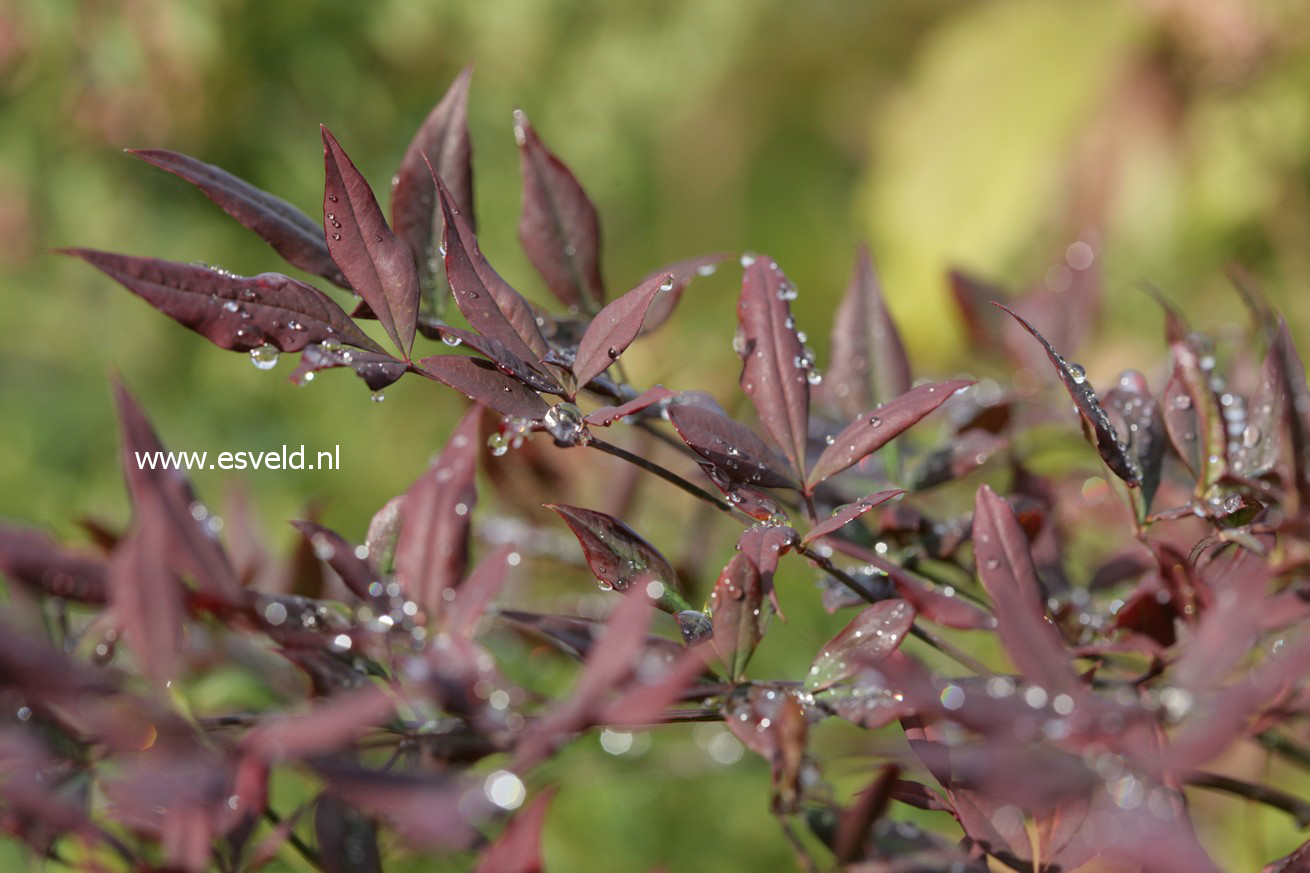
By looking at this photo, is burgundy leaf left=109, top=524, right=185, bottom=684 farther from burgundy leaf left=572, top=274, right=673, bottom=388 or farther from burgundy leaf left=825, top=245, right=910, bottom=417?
burgundy leaf left=825, top=245, right=910, bottom=417

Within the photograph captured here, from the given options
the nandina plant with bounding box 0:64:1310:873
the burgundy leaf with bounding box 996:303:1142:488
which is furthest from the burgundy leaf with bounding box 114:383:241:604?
the burgundy leaf with bounding box 996:303:1142:488

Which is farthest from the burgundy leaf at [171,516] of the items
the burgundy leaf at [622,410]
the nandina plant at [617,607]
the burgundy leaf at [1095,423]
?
the burgundy leaf at [1095,423]

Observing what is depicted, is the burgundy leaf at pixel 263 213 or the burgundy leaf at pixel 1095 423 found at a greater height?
the burgundy leaf at pixel 263 213

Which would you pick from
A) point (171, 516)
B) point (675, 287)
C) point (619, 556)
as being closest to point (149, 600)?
point (171, 516)

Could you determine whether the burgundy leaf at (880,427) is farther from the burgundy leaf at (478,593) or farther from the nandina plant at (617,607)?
the burgundy leaf at (478,593)

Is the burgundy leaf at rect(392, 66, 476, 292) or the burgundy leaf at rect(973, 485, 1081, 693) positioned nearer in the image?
the burgundy leaf at rect(973, 485, 1081, 693)

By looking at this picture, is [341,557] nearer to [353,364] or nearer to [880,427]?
[353,364]

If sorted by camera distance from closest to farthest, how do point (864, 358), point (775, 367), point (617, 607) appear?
point (617, 607), point (775, 367), point (864, 358)
